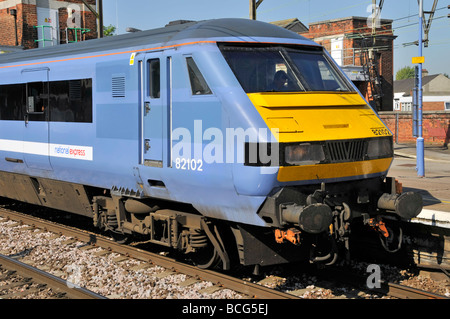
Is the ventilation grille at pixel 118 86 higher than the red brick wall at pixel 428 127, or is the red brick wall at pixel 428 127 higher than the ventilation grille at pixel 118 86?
the ventilation grille at pixel 118 86

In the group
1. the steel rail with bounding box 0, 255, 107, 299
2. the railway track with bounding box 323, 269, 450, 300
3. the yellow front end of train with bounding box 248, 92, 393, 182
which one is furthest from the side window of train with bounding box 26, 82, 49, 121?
the railway track with bounding box 323, 269, 450, 300

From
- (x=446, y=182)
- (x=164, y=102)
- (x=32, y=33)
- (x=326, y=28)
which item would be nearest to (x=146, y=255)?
(x=164, y=102)

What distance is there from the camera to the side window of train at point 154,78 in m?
7.85

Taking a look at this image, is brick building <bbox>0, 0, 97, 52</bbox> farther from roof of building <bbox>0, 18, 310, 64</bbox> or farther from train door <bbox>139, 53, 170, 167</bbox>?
train door <bbox>139, 53, 170, 167</bbox>

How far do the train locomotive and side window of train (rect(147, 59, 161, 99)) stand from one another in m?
0.02

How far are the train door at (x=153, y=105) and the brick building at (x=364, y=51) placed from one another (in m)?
26.3

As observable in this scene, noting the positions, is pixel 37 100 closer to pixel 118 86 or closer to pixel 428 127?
pixel 118 86

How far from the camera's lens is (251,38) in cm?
746

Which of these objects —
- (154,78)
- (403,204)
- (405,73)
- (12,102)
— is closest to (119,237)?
(154,78)

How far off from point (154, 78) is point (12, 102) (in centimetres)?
461

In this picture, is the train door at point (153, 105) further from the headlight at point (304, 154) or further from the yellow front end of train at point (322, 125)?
the headlight at point (304, 154)

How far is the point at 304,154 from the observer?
6645mm

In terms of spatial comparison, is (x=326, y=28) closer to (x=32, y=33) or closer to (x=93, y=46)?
(x=32, y=33)

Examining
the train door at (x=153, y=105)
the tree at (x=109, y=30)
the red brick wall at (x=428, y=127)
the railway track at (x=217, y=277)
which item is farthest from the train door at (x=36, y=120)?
the tree at (x=109, y=30)
